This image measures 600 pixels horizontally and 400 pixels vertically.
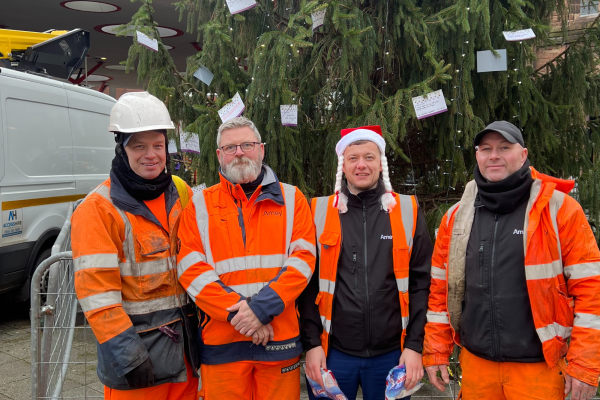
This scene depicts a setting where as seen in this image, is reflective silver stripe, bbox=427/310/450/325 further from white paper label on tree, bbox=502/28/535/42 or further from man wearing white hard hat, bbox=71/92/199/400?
white paper label on tree, bbox=502/28/535/42

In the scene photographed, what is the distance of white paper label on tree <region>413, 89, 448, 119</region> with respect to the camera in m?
3.98

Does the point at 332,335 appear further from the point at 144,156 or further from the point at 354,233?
the point at 144,156

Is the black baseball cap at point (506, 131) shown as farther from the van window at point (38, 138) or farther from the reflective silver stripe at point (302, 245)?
the van window at point (38, 138)

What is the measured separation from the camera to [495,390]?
2598mm

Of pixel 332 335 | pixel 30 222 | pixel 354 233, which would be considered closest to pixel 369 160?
pixel 354 233

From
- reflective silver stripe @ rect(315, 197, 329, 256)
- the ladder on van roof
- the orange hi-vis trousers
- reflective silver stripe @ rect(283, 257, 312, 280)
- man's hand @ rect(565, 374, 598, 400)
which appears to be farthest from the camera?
the ladder on van roof

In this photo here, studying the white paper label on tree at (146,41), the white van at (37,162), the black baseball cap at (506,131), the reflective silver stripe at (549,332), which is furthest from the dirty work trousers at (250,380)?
the white van at (37,162)

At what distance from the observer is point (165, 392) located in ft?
8.89

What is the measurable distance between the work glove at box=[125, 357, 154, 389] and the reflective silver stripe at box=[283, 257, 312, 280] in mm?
848

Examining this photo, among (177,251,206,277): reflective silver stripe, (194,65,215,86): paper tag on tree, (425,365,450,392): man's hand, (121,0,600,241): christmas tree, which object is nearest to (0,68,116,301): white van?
(121,0,600,241): christmas tree

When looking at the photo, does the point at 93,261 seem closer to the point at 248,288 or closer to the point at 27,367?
the point at 248,288

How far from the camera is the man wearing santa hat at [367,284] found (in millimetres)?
2736

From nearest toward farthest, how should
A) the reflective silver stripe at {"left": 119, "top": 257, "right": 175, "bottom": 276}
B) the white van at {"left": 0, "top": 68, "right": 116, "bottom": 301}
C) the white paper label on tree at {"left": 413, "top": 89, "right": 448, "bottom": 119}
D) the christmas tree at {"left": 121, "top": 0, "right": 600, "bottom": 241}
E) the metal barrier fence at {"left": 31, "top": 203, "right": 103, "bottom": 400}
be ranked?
1. the reflective silver stripe at {"left": 119, "top": 257, "right": 175, "bottom": 276}
2. the metal barrier fence at {"left": 31, "top": 203, "right": 103, "bottom": 400}
3. the white paper label on tree at {"left": 413, "top": 89, "right": 448, "bottom": 119}
4. the christmas tree at {"left": 121, "top": 0, "right": 600, "bottom": 241}
5. the white van at {"left": 0, "top": 68, "right": 116, "bottom": 301}

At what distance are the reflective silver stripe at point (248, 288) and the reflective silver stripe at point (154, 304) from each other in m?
0.30
